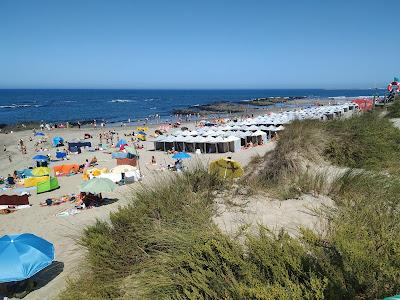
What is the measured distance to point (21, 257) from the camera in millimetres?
6676

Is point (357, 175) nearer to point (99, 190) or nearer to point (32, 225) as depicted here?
point (99, 190)

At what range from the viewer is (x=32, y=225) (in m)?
11.5

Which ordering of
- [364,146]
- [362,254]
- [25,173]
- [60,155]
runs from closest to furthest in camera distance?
[362,254] → [364,146] → [25,173] → [60,155]

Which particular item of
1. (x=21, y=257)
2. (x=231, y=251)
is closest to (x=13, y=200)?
(x=21, y=257)

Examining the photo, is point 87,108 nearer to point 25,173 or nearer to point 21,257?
point 25,173

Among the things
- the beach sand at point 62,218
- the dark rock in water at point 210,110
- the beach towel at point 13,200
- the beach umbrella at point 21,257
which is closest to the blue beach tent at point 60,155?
the beach sand at point 62,218

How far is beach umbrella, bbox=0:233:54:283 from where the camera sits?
253 inches

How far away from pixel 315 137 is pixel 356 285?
793cm

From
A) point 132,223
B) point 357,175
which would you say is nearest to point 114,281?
point 132,223

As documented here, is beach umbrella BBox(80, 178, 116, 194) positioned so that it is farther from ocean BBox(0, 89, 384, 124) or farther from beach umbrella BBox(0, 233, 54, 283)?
ocean BBox(0, 89, 384, 124)

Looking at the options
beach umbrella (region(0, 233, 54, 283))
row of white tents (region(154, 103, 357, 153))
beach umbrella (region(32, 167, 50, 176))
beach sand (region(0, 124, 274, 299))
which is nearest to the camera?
beach umbrella (region(0, 233, 54, 283))

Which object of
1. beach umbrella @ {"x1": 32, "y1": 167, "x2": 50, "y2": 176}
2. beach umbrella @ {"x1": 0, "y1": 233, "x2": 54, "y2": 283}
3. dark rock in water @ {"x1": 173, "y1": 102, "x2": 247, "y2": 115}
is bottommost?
beach umbrella @ {"x1": 32, "y1": 167, "x2": 50, "y2": 176}

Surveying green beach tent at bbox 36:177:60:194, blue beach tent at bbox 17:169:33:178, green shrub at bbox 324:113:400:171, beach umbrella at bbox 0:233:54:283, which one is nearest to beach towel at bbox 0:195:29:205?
green beach tent at bbox 36:177:60:194

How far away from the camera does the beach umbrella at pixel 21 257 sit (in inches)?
253
